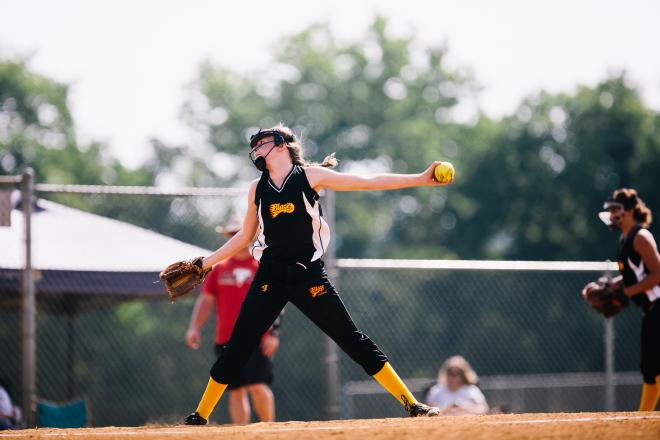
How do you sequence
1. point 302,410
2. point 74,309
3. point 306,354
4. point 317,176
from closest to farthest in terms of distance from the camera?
point 317,176, point 74,309, point 302,410, point 306,354

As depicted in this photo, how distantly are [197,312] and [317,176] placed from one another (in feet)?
10.5

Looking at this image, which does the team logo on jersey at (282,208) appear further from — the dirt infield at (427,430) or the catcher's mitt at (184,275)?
the dirt infield at (427,430)

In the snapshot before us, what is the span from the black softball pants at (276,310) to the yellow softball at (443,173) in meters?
1.01

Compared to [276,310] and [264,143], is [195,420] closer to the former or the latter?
[276,310]

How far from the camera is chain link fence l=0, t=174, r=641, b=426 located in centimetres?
1652

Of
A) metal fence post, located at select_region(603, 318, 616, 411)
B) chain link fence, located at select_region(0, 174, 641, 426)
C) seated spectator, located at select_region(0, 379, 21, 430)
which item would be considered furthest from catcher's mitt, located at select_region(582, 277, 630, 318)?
chain link fence, located at select_region(0, 174, 641, 426)

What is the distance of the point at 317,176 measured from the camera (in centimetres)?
633

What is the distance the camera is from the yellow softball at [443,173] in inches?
237

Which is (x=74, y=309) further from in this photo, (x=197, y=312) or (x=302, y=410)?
(x=302, y=410)

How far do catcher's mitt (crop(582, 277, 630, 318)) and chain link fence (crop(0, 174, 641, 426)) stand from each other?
5543mm

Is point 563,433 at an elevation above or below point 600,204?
below

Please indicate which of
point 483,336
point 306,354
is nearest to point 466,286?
point 483,336

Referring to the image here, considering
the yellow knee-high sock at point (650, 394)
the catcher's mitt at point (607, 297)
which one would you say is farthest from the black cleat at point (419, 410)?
the catcher's mitt at point (607, 297)

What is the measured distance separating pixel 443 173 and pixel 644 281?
2.60m
